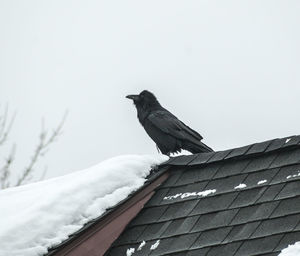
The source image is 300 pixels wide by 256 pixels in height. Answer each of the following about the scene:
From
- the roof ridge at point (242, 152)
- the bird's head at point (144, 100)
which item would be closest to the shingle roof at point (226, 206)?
the roof ridge at point (242, 152)

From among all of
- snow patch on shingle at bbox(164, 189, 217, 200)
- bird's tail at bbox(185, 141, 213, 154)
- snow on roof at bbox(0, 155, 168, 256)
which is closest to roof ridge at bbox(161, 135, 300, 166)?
snow on roof at bbox(0, 155, 168, 256)

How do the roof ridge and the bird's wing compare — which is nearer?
the roof ridge

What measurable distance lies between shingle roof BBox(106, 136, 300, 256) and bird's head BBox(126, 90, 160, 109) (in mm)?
5347

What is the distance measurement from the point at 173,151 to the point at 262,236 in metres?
6.06

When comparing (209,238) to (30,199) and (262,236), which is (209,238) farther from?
(30,199)

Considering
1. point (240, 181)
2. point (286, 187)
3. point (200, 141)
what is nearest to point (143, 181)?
point (240, 181)

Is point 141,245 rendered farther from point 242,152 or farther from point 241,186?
point 242,152

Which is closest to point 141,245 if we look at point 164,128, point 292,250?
point 292,250

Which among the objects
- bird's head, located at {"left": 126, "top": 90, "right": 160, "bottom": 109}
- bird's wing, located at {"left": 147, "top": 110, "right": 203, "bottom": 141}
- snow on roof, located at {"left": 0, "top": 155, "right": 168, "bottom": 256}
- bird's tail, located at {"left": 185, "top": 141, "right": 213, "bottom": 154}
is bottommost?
snow on roof, located at {"left": 0, "top": 155, "right": 168, "bottom": 256}

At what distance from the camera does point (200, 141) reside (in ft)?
38.2

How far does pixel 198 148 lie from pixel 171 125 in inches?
35.8

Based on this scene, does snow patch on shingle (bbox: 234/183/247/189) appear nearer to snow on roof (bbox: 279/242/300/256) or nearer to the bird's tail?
snow on roof (bbox: 279/242/300/256)

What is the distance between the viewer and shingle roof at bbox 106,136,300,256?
21.2ft

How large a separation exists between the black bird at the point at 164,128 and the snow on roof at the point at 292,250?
5247 mm
